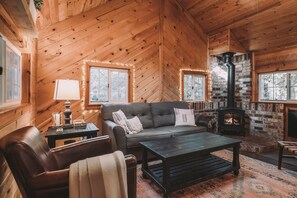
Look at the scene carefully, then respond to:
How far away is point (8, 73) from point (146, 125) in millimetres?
2501

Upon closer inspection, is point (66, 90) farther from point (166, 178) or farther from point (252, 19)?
point (252, 19)

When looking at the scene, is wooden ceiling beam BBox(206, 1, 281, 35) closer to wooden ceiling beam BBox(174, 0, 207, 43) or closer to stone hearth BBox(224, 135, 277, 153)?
wooden ceiling beam BBox(174, 0, 207, 43)

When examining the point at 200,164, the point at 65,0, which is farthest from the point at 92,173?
the point at 65,0

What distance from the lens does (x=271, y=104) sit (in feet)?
13.8

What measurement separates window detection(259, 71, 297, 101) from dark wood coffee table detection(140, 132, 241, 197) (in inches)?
104

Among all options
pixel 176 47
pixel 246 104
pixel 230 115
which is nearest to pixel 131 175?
pixel 176 47

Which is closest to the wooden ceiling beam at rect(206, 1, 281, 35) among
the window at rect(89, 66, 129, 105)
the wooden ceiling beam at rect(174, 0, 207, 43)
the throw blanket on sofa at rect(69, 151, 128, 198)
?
the wooden ceiling beam at rect(174, 0, 207, 43)

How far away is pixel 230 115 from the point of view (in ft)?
14.9

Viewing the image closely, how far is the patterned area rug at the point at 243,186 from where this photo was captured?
6.77 feet

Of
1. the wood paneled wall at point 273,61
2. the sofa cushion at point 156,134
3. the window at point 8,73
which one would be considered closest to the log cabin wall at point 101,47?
the sofa cushion at point 156,134

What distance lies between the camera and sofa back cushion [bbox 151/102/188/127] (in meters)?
3.72

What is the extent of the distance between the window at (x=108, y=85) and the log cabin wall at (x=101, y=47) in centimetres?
19

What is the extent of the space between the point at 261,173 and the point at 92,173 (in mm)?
2603

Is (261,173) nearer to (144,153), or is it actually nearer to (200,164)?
(200,164)
